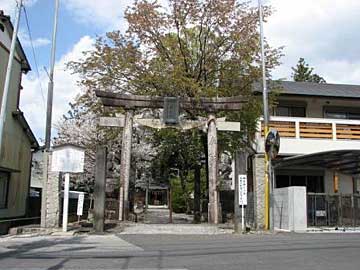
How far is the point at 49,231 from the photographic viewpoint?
61.9 feet

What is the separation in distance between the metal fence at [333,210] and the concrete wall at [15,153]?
1499 centimetres

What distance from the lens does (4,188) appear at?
2448cm

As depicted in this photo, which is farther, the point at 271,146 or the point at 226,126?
the point at 226,126

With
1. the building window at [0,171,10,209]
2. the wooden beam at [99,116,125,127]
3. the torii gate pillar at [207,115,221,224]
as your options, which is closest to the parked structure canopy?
the torii gate pillar at [207,115,221,224]

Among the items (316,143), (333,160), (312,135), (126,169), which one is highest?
(312,135)

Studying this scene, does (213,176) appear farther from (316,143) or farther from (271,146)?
(316,143)

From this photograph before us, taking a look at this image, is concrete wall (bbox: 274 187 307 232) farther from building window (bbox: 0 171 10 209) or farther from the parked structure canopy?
building window (bbox: 0 171 10 209)

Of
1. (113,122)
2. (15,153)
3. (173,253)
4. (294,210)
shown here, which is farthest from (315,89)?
(173,253)

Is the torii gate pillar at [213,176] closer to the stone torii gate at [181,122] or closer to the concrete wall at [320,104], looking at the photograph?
the stone torii gate at [181,122]

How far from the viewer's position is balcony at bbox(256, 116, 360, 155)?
27.2 m

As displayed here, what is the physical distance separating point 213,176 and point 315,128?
331 inches

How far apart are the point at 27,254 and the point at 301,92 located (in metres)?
22.2

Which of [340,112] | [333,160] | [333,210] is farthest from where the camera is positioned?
[340,112]

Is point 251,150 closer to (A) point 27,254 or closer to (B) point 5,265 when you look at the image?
(A) point 27,254
